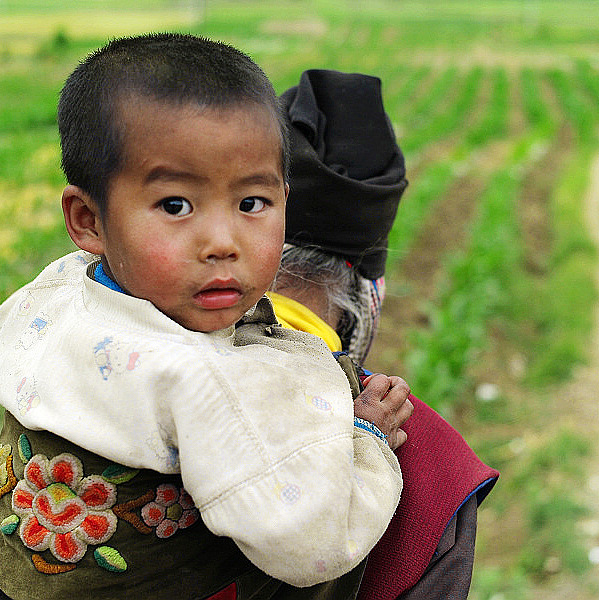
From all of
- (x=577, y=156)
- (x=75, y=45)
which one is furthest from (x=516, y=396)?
(x=75, y=45)

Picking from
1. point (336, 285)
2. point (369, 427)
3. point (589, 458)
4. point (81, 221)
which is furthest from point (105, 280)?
point (589, 458)

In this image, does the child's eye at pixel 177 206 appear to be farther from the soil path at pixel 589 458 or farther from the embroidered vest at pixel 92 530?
the soil path at pixel 589 458

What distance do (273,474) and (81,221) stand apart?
499mm

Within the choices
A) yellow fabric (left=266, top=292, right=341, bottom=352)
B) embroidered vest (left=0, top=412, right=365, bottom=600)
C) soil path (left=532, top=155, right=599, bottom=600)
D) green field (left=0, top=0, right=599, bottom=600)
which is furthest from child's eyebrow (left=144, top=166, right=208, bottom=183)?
soil path (left=532, top=155, right=599, bottom=600)

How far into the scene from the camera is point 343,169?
2102mm

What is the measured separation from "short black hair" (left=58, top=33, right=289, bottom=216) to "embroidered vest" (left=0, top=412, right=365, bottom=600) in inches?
15.4

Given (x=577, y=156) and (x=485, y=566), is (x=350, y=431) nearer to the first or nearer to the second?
(x=485, y=566)

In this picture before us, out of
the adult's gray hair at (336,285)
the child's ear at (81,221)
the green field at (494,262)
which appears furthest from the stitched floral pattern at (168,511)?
the green field at (494,262)

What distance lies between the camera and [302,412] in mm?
1247

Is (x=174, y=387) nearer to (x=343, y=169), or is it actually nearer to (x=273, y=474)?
(x=273, y=474)

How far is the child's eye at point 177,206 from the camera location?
1265mm

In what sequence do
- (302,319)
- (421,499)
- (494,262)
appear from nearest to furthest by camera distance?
1. (421,499)
2. (302,319)
3. (494,262)

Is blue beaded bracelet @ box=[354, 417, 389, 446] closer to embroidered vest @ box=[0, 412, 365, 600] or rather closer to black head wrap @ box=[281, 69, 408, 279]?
embroidered vest @ box=[0, 412, 365, 600]

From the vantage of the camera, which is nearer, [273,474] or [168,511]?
[273,474]
